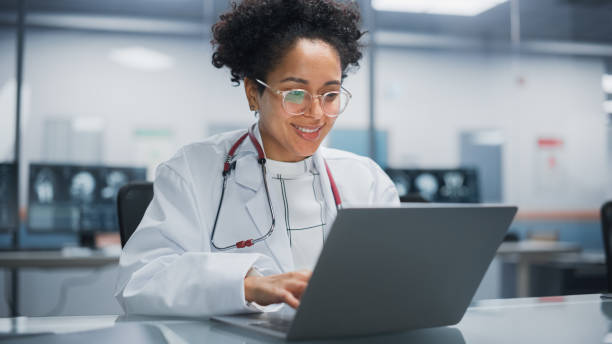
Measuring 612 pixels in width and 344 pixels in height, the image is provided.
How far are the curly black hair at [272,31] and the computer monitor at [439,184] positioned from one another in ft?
7.82

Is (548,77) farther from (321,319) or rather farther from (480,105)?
(321,319)

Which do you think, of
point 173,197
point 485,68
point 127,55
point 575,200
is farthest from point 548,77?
point 173,197

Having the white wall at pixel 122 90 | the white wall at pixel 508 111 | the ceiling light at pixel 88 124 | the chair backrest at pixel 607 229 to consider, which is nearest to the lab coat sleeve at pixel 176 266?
the chair backrest at pixel 607 229

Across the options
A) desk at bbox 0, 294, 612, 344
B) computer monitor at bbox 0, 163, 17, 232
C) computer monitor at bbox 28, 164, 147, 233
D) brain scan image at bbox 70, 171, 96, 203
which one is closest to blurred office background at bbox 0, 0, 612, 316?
computer monitor at bbox 0, 163, 17, 232

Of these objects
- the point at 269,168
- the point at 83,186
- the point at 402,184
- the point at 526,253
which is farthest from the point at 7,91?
the point at 526,253

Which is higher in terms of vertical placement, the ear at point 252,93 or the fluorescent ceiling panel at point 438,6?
the fluorescent ceiling panel at point 438,6

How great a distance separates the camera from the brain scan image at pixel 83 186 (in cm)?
349

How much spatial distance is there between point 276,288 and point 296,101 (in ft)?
1.73

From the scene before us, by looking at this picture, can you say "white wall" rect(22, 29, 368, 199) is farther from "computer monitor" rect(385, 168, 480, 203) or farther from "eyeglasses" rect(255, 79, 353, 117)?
"eyeglasses" rect(255, 79, 353, 117)

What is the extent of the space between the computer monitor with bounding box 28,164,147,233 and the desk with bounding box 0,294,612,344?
9.04ft

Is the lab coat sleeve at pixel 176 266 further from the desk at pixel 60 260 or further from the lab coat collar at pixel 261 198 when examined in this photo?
the desk at pixel 60 260

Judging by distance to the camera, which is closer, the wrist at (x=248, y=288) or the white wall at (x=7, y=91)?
the wrist at (x=248, y=288)

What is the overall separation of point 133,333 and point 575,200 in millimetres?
4578

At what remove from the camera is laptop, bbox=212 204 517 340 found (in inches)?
26.8
